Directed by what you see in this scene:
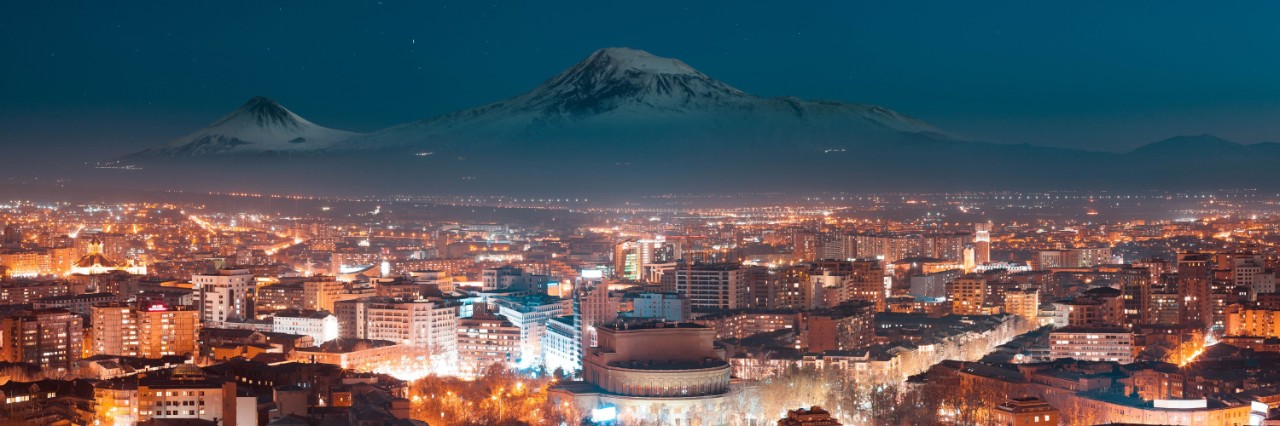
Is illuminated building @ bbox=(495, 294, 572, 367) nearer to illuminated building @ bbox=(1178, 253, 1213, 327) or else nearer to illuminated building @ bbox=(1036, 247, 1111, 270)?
illuminated building @ bbox=(1178, 253, 1213, 327)

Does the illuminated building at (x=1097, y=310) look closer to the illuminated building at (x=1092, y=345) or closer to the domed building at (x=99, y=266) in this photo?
the illuminated building at (x=1092, y=345)

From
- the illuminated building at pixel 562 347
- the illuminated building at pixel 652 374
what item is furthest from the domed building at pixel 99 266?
the illuminated building at pixel 652 374

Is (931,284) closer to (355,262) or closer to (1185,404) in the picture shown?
(355,262)

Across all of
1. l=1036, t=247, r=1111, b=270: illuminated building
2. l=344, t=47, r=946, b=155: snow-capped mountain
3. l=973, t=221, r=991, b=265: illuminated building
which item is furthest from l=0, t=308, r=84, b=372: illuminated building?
l=344, t=47, r=946, b=155: snow-capped mountain

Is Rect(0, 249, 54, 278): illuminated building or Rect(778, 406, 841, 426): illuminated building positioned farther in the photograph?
Rect(0, 249, 54, 278): illuminated building

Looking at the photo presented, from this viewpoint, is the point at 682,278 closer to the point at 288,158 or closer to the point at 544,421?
the point at 544,421
